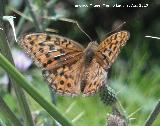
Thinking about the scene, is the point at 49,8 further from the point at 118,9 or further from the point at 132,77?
the point at 118,9

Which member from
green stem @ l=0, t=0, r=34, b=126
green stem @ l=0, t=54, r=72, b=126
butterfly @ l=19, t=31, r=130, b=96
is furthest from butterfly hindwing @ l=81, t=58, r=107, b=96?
green stem @ l=0, t=54, r=72, b=126

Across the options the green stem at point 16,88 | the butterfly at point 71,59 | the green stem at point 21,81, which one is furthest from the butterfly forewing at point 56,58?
the green stem at point 21,81

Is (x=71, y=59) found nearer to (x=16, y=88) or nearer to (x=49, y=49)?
(x=49, y=49)

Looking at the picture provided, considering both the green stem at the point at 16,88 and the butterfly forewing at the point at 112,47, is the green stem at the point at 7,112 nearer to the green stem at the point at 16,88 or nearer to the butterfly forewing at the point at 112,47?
the green stem at the point at 16,88

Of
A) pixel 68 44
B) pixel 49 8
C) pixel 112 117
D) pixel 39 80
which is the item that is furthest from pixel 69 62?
pixel 39 80

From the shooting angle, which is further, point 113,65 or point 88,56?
point 113,65

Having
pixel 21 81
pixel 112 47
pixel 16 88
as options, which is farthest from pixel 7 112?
pixel 112 47
